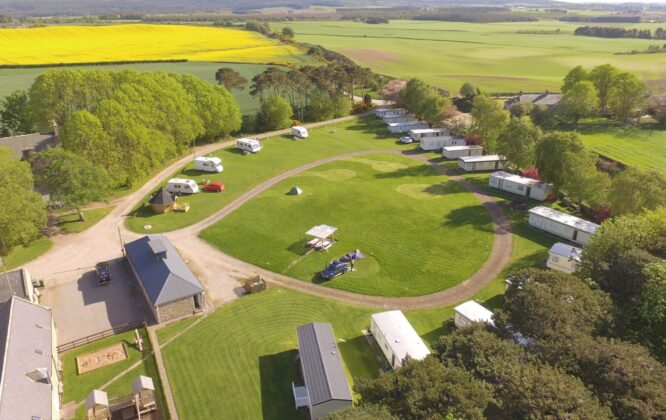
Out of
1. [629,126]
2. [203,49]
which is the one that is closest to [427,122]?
[629,126]

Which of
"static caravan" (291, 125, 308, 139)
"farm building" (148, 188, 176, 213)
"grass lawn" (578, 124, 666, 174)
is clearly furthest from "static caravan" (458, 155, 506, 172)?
"farm building" (148, 188, 176, 213)

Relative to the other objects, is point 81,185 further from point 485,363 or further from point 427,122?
point 427,122

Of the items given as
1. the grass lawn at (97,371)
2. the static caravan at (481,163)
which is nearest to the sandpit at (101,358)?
the grass lawn at (97,371)

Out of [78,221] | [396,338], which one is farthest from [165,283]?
[78,221]

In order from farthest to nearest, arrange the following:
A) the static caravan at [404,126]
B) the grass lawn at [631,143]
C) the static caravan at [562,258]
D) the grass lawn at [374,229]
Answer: the static caravan at [404,126], the grass lawn at [631,143], the grass lawn at [374,229], the static caravan at [562,258]

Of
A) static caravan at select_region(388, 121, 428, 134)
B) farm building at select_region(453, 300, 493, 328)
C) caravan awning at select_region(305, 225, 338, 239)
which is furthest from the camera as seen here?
static caravan at select_region(388, 121, 428, 134)

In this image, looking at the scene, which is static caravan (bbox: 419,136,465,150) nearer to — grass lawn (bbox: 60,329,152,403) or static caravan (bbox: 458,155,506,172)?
static caravan (bbox: 458,155,506,172)

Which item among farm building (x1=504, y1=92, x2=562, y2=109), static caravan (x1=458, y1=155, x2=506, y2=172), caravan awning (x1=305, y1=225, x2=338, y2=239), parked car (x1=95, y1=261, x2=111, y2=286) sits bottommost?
parked car (x1=95, y1=261, x2=111, y2=286)

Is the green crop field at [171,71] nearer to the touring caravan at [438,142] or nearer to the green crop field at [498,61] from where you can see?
the touring caravan at [438,142]
